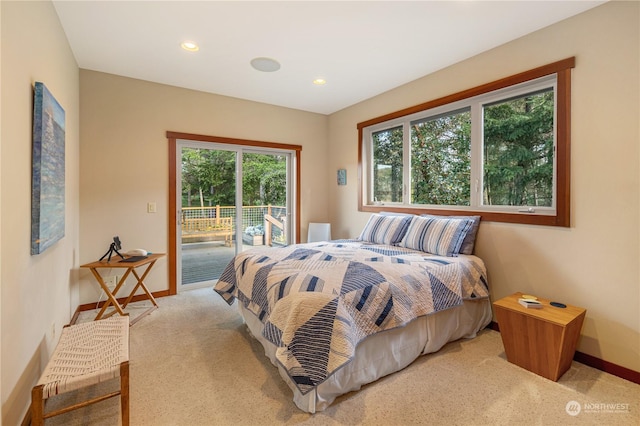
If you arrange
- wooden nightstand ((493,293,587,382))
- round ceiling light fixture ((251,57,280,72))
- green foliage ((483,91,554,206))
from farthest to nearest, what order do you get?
round ceiling light fixture ((251,57,280,72)) < green foliage ((483,91,554,206)) < wooden nightstand ((493,293,587,382))

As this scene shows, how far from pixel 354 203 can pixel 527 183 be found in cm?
224

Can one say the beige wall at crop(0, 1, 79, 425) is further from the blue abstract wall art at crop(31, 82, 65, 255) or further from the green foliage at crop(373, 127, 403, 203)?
the green foliage at crop(373, 127, 403, 203)

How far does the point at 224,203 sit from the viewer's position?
4.14 m

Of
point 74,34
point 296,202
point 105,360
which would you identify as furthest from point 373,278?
point 74,34

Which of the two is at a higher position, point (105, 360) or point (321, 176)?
point (321, 176)

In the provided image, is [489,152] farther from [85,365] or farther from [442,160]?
[85,365]

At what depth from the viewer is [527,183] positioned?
2645 millimetres

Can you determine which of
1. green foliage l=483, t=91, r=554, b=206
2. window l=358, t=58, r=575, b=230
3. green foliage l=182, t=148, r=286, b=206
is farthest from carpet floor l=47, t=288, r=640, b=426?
green foliage l=182, t=148, r=286, b=206

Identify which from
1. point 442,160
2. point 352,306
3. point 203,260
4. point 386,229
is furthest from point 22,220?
point 442,160

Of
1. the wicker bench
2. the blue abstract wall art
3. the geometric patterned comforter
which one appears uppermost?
the blue abstract wall art

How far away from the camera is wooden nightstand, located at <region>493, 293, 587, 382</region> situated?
194 centimetres

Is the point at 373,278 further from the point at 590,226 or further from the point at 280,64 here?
the point at 280,64

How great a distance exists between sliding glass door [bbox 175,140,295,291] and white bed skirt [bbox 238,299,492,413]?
66.5 inches

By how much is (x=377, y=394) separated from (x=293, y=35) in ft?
9.16
